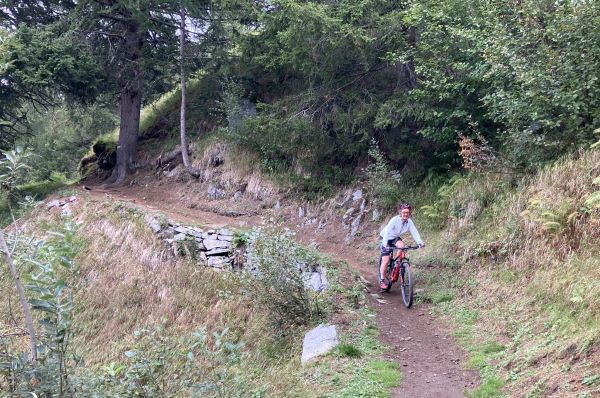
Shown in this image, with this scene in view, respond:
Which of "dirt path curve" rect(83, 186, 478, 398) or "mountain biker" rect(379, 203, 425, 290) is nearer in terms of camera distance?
"dirt path curve" rect(83, 186, 478, 398)

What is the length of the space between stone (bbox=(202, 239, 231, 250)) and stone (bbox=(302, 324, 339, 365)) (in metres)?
4.75

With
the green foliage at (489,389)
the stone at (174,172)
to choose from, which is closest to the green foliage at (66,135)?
the stone at (174,172)

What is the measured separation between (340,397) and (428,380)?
1196 millimetres

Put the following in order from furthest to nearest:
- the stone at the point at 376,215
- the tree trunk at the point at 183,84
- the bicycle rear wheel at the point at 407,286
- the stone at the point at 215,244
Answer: the tree trunk at the point at 183,84 → the stone at the point at 376,215 → the stone at the point at 215,244 → the bicycle rear wheel at the point at 407,286

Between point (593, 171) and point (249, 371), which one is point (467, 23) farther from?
point (249, 371)

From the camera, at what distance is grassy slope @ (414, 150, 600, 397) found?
18.6 feet

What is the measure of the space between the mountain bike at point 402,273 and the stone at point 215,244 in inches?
162

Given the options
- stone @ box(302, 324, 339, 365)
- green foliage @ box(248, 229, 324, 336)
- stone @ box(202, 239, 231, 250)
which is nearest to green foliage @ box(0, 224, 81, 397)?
stone @ box(302, 324, 339, 365)

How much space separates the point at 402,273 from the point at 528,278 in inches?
83.0

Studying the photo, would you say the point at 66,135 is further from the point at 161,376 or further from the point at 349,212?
the point at 161,376

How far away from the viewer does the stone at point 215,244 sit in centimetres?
1224

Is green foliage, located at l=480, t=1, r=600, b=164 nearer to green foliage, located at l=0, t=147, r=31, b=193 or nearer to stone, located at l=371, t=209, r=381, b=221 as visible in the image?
stone, located at l=371, t=209, r=381, b=221

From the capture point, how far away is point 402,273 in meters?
9.32

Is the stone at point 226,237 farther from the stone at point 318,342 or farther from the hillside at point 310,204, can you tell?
the stone at point 318,342
